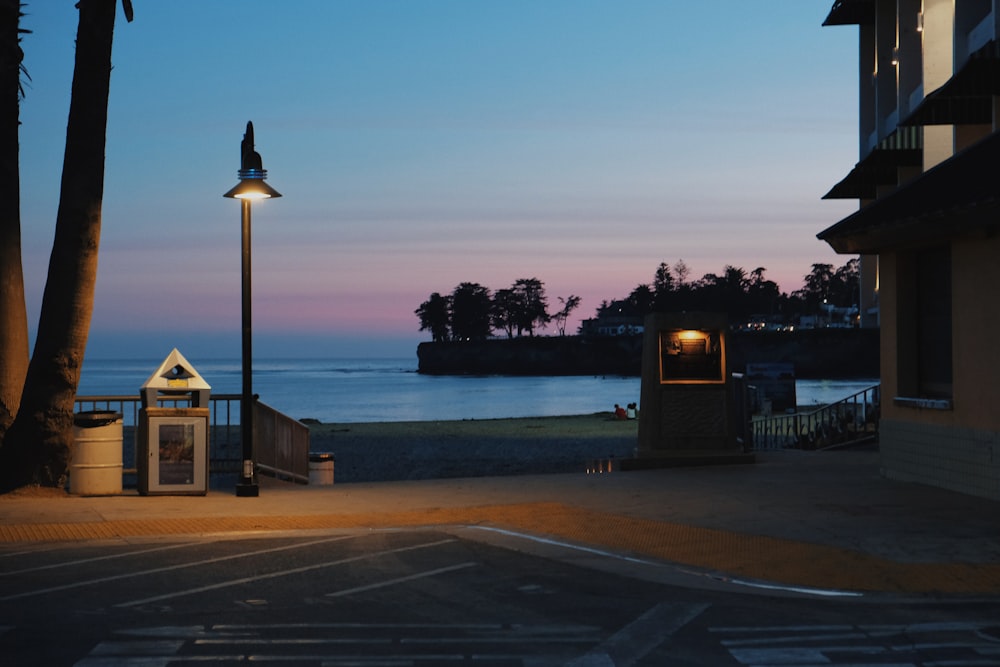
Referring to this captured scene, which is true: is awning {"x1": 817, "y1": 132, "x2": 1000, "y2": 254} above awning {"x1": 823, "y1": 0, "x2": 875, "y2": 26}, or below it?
below

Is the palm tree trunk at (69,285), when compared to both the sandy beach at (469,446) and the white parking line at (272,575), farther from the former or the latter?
the sandy beach at (469,446)

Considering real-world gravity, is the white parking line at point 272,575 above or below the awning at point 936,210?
below

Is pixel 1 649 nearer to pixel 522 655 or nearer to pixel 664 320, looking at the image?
pixel 522 655

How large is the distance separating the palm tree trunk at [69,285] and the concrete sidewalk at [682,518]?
63cm

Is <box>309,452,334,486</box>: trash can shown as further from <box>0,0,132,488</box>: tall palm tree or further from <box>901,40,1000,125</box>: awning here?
<box>901,40,1000,125</box>: awning

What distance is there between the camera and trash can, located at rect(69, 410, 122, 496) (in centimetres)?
1353

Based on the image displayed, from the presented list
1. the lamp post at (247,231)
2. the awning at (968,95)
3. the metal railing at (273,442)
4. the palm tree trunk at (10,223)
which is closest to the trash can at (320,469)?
the metal railing at (273,442)

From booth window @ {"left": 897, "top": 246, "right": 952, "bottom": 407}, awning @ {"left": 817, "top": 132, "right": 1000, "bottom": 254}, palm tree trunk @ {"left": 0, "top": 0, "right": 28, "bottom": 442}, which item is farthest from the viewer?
booth window @ {"left": 897, "top": 246, "right": 952, "bottom": 407}

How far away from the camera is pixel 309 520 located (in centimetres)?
1141

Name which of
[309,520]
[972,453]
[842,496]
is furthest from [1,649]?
[972,453]

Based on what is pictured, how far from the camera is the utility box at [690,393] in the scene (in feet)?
56.7

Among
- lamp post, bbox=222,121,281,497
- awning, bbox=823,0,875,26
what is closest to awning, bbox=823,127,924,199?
awning, bbox=823,0,875,26

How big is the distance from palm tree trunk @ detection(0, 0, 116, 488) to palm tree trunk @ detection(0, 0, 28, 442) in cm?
33

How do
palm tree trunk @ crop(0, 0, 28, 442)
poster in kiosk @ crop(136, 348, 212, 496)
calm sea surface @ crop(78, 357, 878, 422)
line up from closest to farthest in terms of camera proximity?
poster in kiosk @ crop(136, 348, 212, 496) < palm tree trunk @ crop(0, 0, 28, 442) < calm sea surface @ crop(78, 357, 878, 422)
